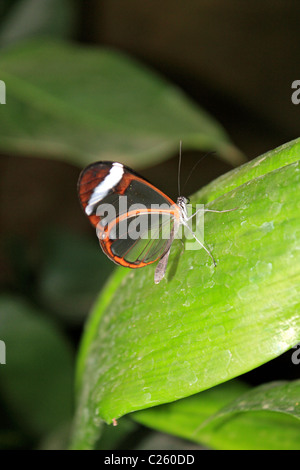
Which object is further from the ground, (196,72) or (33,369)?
(196,72)

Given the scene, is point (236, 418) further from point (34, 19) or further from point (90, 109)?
point (34, 19)

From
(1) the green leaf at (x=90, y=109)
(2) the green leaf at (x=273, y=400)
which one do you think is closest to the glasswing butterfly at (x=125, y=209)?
(2) the green leaf at (x=273, y=400)

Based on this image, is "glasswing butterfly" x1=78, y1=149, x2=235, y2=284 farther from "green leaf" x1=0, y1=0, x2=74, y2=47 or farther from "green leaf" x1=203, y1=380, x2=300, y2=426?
"green leaf" x1=0, y1=0, x2=74, y2=47

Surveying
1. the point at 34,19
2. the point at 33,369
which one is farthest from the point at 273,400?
the point at 34,19

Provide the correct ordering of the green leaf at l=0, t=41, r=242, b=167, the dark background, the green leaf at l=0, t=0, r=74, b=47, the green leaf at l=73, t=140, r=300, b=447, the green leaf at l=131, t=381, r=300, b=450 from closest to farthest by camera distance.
Answer: the green leaf at l=73, t=140, r=300, b=447 < the green leaf at l=131, t=381, r=300, b=450 < the green leaf at l=0, t=41, r=242, b=167 < the green leaf at l=0, t=0, r=74, b=47 < the dark background

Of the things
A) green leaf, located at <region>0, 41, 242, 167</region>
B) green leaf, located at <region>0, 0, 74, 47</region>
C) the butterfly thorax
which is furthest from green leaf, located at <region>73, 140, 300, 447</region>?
green leaf, located at <region>0, 0, 74, 47</region>
